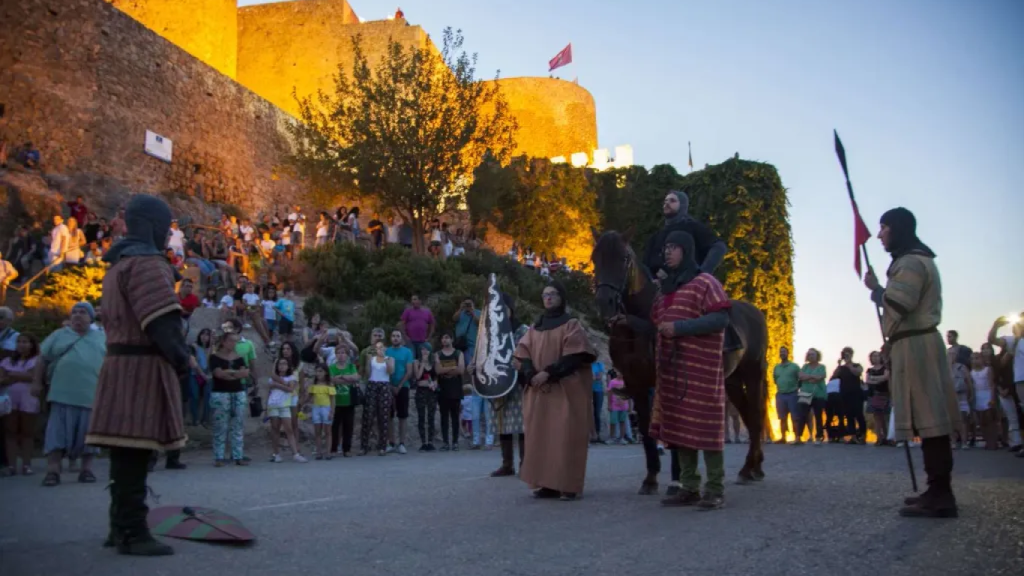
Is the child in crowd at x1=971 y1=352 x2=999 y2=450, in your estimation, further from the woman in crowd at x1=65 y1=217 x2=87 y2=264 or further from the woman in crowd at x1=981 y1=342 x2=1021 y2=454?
the woman in crowd at x1=65 y1=217 x2=87 y2=264

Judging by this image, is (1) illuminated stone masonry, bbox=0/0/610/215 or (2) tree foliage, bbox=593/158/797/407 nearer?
(1) illuminated stone masonry, bbox=0/0/610/215

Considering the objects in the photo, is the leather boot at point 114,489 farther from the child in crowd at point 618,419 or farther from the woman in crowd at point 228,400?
the child in crowd at point 618,419

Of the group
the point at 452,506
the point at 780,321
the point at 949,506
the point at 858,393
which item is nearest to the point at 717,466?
the point at 949,506

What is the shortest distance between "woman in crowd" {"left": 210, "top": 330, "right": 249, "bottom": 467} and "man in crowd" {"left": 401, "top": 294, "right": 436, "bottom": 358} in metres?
4.99

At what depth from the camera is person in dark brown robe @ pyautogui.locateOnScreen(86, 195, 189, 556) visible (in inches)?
195

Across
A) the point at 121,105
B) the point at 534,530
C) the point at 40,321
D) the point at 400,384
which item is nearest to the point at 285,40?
the point at 121,105

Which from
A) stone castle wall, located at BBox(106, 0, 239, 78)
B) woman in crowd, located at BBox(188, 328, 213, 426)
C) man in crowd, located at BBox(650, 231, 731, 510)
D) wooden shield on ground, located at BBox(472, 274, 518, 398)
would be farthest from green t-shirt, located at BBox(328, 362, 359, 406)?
stone castle wall, located at BBox(106, 0, 239, 78)

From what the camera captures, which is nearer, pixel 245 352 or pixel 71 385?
pixel 71 385

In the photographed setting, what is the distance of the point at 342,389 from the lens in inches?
544

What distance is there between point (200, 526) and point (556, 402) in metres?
3.20

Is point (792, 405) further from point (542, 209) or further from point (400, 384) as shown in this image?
point (542, 209)

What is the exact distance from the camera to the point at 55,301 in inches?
649

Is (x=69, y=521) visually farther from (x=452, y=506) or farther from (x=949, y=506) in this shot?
(x=949, y=506)

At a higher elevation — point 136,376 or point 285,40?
point 285,40
